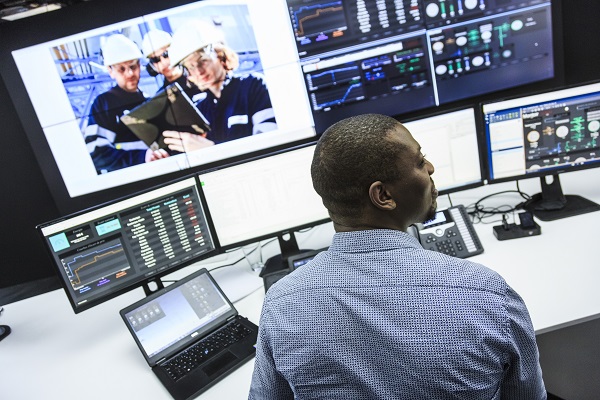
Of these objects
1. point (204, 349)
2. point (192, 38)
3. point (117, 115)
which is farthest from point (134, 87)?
point (204, 349)

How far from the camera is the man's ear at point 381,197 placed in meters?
0.83

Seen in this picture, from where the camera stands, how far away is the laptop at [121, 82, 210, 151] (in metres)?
2.52

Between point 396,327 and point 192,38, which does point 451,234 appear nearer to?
point 396,327

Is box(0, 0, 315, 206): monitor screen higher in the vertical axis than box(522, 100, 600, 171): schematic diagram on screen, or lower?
higher

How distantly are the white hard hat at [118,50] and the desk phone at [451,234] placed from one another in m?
1.76

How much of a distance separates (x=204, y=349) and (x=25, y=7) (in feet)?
6.33

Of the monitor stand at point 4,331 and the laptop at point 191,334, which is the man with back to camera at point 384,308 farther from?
the monitor stand at point 4,331

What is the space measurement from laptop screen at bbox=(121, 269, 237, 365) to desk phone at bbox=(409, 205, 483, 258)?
776 millimetres

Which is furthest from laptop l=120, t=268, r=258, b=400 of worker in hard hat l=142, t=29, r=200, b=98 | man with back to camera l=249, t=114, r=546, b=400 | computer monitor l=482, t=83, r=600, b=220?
worker in hard hat l=142, t=29, r=200, b=98

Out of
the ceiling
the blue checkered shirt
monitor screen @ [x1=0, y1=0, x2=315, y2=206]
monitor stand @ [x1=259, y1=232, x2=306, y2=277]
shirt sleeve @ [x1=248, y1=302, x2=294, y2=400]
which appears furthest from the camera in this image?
monitor screen @ [x1=0, y1=0, x2=315, y2=206]

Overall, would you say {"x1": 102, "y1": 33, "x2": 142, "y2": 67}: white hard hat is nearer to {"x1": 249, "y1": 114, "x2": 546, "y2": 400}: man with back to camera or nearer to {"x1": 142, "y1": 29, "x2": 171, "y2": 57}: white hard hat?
{"x1": 142, "y1": 29, "x2": 171, "y2": 57}: white hard hat

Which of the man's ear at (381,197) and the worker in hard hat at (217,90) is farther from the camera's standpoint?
the worker in hard hat at (217,90)

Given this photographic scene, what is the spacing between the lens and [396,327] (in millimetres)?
777

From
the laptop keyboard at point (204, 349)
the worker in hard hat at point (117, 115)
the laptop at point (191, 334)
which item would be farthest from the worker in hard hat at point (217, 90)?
the laptop keyboard at point (204, 349)
